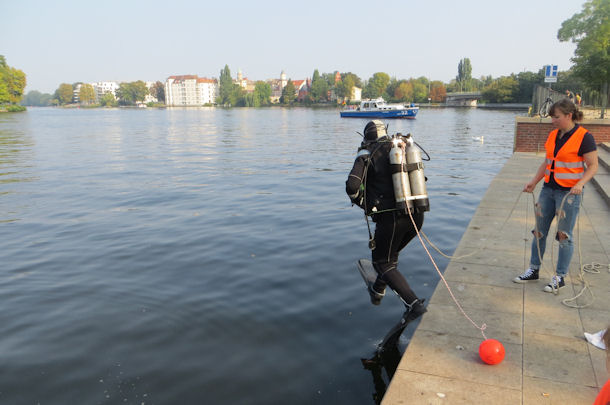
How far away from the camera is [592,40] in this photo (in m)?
46.8

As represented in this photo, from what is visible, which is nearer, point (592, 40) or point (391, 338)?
point (391, 338)

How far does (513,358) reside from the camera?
363cm

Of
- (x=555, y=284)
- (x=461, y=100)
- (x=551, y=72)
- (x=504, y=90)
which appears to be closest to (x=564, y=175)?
(x=555, y=284)

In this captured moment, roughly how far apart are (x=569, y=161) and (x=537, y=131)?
533 inches

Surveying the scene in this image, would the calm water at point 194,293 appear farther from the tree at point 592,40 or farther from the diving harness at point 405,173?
the tree at point 592,40

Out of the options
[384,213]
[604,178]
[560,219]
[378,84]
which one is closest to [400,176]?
[384,213]

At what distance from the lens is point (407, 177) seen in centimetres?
403

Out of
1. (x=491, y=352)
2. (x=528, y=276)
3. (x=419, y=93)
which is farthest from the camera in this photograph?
(x=419, y=93)

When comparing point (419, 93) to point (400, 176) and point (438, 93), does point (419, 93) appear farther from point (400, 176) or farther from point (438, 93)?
point (400, 176)

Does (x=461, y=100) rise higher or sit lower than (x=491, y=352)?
higher

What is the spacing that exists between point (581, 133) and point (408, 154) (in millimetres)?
1945

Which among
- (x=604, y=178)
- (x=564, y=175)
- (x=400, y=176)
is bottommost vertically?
(x=604, y=178)

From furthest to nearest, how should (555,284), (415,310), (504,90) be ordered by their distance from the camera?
1. (504,90)
2. (555,284)
3. (415,310)

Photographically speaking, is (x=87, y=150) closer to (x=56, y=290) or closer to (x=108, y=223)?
(x=108, y=223)
